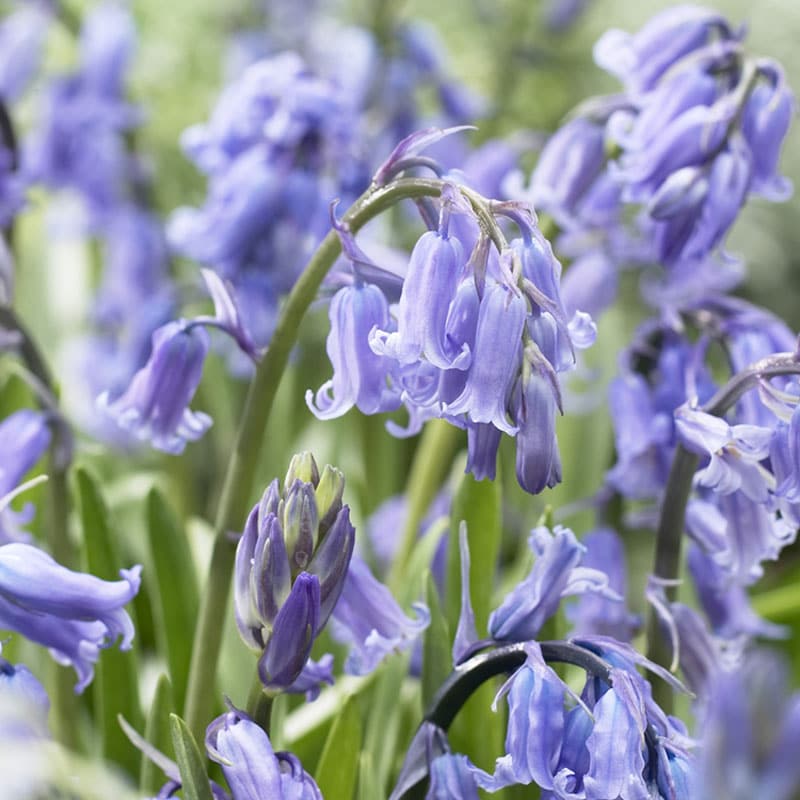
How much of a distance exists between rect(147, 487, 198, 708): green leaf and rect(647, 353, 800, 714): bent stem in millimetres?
571

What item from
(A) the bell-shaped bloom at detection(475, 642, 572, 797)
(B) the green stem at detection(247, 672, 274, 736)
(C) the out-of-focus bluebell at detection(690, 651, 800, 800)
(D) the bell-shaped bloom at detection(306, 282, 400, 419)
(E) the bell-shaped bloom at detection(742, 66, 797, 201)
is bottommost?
(B) the green stem at detection(247, 672, 274, 736)

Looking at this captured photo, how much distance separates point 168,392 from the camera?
1212 mm

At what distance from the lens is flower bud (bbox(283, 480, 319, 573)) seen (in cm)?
93

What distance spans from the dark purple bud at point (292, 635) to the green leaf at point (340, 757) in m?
0.20

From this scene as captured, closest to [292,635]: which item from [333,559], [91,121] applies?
[333,559]

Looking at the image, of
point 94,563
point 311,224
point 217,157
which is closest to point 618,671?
point 94,563

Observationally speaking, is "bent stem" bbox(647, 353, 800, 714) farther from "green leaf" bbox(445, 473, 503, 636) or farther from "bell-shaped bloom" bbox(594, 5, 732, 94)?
"bell-shaped bloom" bbox(594, 5, 732, 94)

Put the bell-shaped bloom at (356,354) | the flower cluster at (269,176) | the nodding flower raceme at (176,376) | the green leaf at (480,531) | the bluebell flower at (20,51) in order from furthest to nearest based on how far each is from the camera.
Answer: the bluebell flower at (20,51) → the flower cluster at (269,176) → the green leaf at (480,531) → the nodding flower raceme at (176,376) → the bell-shaped bloom at (356,354)

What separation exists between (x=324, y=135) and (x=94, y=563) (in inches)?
30.9

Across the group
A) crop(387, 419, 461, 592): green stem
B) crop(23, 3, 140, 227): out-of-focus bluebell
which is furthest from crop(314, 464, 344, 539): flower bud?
crop(23, 3, 140, 227): out-of-focus bluebell

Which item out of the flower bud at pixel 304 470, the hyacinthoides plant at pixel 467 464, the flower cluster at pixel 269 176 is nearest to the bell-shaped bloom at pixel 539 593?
the hyacinthoides plant at pixel 467 464

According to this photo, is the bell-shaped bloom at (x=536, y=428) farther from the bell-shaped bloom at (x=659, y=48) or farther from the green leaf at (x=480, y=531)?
the bell-shaped bloom at (x=659, y=48)

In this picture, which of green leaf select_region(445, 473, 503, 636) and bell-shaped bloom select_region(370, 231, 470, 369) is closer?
bell-shaped bloom select_region(370, 231, 470, 369)

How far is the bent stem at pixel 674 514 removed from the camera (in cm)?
111
